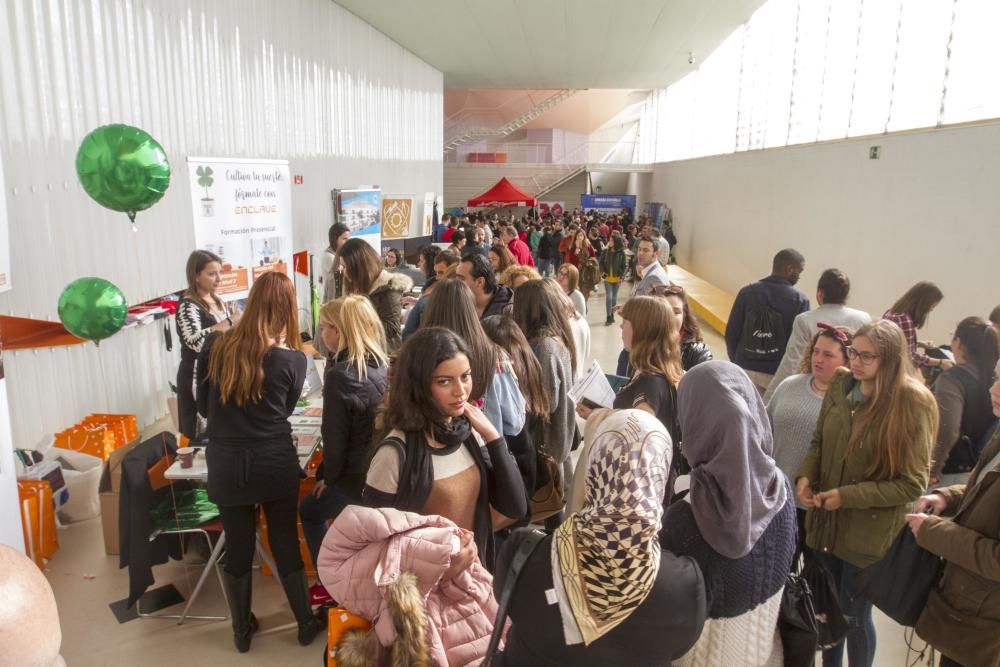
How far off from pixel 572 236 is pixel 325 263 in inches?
225

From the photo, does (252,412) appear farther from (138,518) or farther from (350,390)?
(138,518)

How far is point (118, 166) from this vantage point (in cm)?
336

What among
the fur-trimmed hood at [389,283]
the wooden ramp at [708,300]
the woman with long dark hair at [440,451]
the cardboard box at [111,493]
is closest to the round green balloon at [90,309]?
the cardboard box at [111,493]

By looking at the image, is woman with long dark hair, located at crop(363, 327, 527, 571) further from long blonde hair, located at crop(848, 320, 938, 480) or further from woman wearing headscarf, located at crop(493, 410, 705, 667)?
long blonde hair, located at crop(848, 320, 938, 480)

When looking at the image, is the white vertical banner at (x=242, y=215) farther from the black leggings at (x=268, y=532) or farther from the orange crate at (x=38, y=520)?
the black leggings at (x=268, y=532)

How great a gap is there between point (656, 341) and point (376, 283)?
249 cm

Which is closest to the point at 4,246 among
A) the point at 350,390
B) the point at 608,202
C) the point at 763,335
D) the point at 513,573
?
the point at 350,390

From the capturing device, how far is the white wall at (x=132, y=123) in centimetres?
429

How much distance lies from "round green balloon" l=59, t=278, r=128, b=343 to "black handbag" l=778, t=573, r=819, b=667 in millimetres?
A: 3631

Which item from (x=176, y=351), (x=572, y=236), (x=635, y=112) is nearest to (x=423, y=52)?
(x=572, y=236)

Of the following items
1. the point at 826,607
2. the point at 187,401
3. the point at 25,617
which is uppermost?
the point at 25,617

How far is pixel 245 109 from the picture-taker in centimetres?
705

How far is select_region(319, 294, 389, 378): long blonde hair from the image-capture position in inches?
110

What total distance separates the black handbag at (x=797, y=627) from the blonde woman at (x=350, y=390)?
66.5 inches
